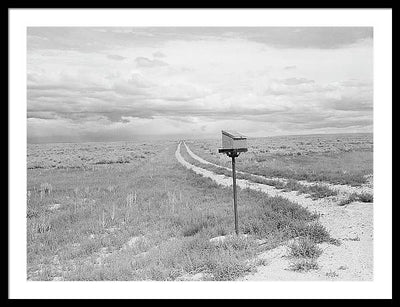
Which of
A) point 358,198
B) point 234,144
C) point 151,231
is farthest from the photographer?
point 358,198

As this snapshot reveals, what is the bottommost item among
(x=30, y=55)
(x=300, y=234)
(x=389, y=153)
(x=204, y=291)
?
(x=204, y=291)

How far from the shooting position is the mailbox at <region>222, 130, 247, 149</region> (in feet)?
24.5

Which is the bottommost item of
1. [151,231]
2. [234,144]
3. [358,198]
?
[151,231]

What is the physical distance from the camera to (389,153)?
23.5 feet

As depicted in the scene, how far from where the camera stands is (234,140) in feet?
24.5

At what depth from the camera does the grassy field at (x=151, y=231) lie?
6.46 meters

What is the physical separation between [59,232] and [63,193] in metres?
5.58

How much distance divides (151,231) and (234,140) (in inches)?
129

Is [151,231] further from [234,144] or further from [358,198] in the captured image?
[358,198]

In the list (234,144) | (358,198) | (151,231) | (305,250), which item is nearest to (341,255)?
(305,250)

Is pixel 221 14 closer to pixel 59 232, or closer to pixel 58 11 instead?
pixel 58 11

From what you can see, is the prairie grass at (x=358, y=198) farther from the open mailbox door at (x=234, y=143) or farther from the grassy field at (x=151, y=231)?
the open mailbox door at (x=234, y=143)

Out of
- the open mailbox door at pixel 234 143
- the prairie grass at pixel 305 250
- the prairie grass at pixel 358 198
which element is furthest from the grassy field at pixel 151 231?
the open mailbox door at pixel 234 143

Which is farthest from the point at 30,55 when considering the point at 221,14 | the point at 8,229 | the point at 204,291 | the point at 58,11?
the point at 204,291
